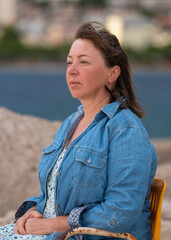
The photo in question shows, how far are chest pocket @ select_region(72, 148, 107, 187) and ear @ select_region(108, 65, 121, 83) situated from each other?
34 cm

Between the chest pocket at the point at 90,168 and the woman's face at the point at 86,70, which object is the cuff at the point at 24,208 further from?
the woman's face at the point at 86,70

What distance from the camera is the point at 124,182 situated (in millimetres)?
1811

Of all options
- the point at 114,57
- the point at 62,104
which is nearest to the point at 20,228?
the point at 114,57

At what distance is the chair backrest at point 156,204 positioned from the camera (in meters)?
2.02

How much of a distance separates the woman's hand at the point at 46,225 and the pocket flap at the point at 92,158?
0.82 feet

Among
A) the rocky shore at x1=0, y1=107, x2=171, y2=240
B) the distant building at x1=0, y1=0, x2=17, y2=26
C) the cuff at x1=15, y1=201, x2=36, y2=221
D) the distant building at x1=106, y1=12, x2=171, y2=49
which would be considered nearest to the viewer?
the cuff at x1=15, y1=201, x2=36, y2=221

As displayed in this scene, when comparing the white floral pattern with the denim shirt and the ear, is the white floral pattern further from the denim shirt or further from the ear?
the ear

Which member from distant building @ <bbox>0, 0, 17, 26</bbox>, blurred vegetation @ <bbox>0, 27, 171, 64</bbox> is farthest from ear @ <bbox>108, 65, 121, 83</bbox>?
distant building @ <bbox>0, 0, 17, 26</bbox>

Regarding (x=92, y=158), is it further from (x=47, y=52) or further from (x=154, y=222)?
(x=47, y=52)

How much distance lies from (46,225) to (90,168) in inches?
12.1

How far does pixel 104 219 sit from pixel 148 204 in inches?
11.3

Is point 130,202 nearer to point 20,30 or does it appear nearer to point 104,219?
point 104,219

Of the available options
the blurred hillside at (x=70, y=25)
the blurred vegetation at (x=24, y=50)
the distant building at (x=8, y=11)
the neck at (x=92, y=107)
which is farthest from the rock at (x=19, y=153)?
the distant building at (x=8, y=11)

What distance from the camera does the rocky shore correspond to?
17.2ft
